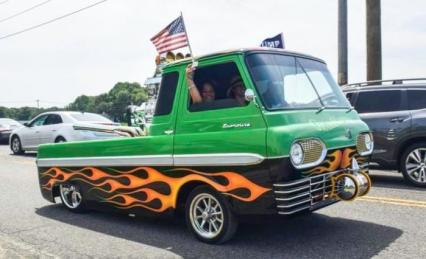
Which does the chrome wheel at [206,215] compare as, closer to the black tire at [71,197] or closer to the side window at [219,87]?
the side window at [219,87]

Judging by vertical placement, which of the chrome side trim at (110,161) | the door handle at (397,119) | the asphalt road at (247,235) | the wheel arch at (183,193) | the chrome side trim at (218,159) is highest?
the door handle at (397,119)

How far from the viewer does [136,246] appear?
5746 millimetres

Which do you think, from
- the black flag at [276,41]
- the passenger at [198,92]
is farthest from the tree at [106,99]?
the passenger at [198,92]

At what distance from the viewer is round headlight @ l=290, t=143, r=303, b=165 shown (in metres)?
4.85

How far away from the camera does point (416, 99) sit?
9.26 meters

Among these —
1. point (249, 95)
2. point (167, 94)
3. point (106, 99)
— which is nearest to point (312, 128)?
point (249, 95)

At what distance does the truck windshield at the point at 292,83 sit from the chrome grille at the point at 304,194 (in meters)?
0.80

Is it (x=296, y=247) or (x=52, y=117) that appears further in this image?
(x=52, y=117)

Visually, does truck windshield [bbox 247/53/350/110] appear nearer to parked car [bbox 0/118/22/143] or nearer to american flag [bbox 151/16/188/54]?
american flag [bbox 151/16/188/54]

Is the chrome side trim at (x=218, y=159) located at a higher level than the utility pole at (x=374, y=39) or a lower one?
lower

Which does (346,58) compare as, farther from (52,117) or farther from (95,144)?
(95,144)

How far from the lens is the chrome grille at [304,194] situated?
189 inches

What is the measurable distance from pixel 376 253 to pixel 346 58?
12.8m

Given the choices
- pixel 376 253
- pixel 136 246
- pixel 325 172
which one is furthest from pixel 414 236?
pixel 136 246
